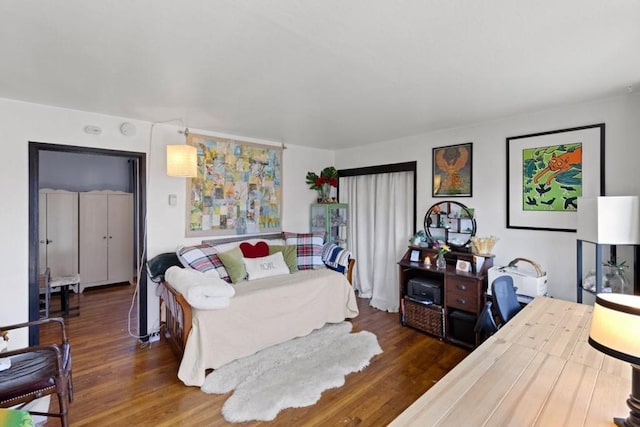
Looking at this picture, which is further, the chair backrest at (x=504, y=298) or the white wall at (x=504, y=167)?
the white wall at (x=504, y=167)

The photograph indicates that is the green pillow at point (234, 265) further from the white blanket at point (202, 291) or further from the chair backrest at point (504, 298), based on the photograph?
the chair backrest at point (504, 298)

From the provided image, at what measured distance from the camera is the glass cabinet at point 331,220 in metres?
4.75

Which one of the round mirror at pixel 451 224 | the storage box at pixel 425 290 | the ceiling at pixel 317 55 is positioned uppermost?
the ceiling at pixel 317 55

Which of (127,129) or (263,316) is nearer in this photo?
(263,316)

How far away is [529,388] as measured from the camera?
1.22 metres

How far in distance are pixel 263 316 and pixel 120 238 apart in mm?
3965

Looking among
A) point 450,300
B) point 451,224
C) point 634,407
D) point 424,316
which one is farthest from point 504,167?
point 634,407

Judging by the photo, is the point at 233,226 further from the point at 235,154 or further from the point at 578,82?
the point at 578,82

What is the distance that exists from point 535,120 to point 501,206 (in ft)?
2.93

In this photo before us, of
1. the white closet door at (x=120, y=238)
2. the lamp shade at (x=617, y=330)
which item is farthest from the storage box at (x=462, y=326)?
the white closet door at (x=120, y=238)

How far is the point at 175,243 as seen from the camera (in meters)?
3.46

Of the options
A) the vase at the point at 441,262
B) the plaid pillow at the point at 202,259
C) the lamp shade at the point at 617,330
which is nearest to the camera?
the lamp shade at the point at 617,330

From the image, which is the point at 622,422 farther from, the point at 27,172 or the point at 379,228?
the point at 27,172

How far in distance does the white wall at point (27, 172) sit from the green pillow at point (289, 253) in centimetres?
105
